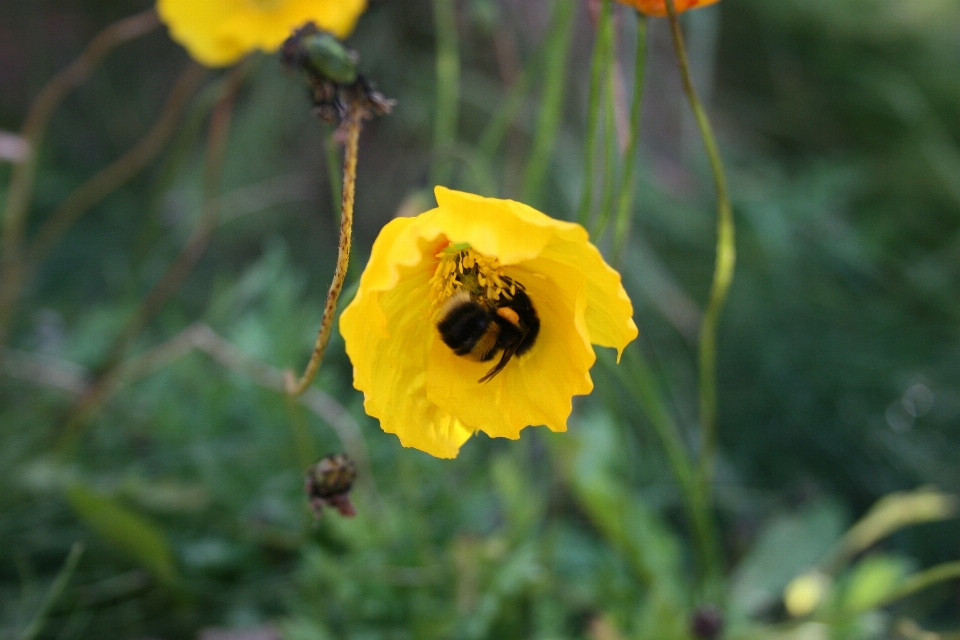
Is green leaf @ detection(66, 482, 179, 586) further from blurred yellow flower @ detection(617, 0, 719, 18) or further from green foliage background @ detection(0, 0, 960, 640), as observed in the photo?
blurred yellow flower @ detection(617, 0, 719, 18)

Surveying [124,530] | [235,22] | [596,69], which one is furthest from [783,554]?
[235,22]

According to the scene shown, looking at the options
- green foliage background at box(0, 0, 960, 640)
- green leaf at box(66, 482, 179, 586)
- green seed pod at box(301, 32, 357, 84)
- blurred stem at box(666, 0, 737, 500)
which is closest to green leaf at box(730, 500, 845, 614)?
green foliage background at box(0, 0, 960, 640)

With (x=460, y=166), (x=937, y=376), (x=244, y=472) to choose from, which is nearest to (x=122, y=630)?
(x=244, y=472)

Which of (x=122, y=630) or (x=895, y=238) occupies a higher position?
(x=895, y=238)

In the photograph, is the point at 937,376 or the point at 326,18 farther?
the point at 937,376

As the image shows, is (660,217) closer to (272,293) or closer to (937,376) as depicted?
(937,376)

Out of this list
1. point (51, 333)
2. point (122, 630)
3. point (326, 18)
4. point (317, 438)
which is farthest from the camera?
point (51, 333)
